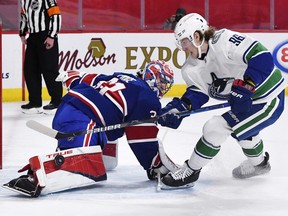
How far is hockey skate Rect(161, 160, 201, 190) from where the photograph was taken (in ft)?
12.4

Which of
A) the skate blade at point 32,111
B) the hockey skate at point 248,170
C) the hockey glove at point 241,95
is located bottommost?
the skate blade at point 32,111

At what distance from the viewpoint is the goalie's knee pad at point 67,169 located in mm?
3620

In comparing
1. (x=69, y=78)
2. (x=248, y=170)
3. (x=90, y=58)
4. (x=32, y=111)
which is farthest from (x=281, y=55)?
(x=69, y=78)

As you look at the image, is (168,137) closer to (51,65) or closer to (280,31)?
(51,65)

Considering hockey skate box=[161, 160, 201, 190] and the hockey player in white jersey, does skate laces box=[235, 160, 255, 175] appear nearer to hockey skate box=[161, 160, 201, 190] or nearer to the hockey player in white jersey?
the hockey player in white jersey

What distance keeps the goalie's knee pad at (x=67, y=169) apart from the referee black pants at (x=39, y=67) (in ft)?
9.23

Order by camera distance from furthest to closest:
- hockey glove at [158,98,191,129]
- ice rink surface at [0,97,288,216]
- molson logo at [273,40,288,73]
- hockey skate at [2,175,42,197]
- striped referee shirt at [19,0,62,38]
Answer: molson logo at [273,40,288,73], striped referee shirt at [19,0,62,38], hockey glove at [158,98,191,129], hockey skate at [2,175,42,197], ice rink surface at [0,97,288,216]

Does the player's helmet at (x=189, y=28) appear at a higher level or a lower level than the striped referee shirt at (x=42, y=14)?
higher

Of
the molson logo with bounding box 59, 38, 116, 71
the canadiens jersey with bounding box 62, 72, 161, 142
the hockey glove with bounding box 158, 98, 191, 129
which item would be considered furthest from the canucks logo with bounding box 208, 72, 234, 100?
the molson logo with bounding box 59, 38, 116, 71

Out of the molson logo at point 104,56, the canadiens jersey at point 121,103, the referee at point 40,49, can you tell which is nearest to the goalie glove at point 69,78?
the canadiens jersey at point 121,103

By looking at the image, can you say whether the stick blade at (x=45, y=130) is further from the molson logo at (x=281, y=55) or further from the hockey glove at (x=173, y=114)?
the molson logo at (x=281, y=55)

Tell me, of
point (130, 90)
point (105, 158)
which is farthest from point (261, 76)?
point (105, 158)

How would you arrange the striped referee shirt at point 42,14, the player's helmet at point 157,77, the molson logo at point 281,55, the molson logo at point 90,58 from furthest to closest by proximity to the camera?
the molson logo at point 281,55
the molson logo at point 90,58
the striped referee shirt at point 42,14
the player's helmet at point 157,77

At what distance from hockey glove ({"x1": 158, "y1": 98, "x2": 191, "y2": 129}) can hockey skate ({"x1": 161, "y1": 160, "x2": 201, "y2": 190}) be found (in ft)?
0.65
